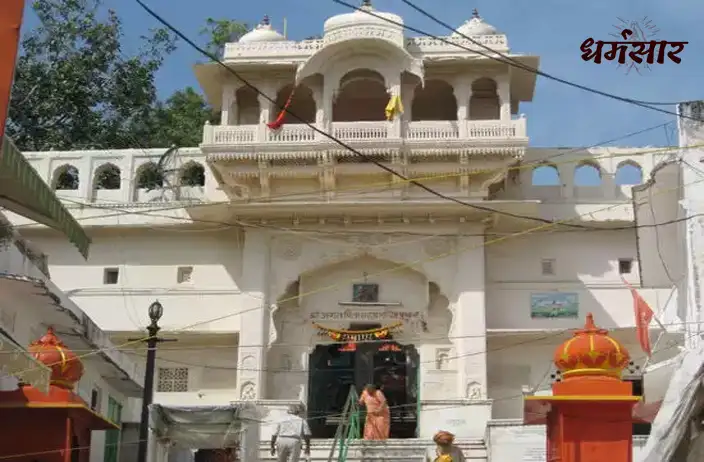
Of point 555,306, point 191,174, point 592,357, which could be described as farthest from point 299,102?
point 592,357

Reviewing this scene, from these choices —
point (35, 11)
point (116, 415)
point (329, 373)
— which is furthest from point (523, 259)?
point (35, 11)

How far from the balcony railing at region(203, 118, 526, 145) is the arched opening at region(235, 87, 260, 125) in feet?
5.72

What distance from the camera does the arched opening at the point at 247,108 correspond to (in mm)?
23062

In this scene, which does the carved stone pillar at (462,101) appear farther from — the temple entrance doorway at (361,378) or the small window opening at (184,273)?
the small window opening at (184,273)

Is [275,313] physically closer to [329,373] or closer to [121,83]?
[329,373]

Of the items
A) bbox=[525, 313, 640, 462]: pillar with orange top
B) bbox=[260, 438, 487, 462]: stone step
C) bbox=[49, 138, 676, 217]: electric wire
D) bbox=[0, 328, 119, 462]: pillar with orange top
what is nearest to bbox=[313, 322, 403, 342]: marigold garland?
bbox=[49, 138, 676, 217]: electric wire

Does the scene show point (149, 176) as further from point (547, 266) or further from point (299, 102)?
point (547, 266)

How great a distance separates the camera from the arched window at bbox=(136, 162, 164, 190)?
76.4ft

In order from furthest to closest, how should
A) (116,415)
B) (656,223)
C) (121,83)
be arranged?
(121,83) < (116,415) < (656,223)

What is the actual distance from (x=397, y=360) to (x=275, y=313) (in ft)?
8.65

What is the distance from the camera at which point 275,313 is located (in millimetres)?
21500

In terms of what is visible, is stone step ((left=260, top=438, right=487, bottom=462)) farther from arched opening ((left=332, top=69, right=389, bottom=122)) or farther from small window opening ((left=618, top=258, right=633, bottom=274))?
arched opening ((left=332, top=69, right=389, bottom=122))

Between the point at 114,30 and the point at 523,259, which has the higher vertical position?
the point at 114,30

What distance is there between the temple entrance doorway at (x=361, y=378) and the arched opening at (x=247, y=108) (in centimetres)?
497
